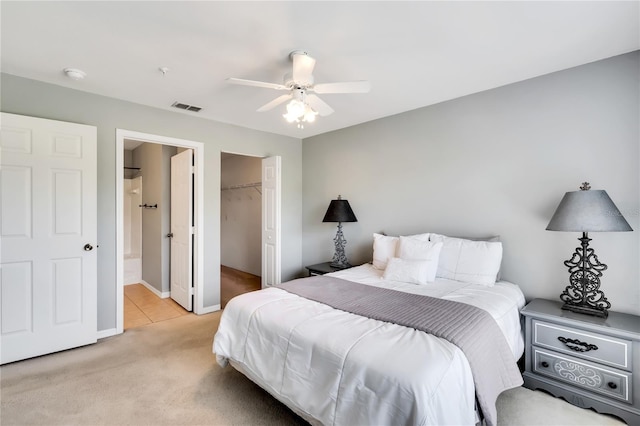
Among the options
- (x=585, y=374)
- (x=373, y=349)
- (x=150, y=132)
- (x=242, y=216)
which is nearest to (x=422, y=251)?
(x=585, y=374)

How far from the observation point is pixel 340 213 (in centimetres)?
388

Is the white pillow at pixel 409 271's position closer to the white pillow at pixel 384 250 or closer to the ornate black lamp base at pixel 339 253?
the white pillow at pixel 384 250

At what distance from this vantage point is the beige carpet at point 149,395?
192 cm

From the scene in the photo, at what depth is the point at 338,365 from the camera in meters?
1.48

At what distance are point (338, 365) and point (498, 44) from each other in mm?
2389

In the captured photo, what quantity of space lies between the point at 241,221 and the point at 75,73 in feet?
13.4

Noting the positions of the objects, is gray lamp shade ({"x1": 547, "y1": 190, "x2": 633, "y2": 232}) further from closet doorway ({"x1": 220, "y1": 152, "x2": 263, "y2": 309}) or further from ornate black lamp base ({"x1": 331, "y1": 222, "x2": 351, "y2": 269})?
closet doorway ({"x1": 220, "y1": 152, "x2": 263, "y2": 309})

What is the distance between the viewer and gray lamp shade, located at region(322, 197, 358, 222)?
3869 mm

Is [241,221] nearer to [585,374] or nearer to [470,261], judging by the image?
[470,261]

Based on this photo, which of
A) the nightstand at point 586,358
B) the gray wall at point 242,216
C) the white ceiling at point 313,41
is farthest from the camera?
the gray wall at point 242,216

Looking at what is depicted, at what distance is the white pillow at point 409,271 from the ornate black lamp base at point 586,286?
3.36 feet

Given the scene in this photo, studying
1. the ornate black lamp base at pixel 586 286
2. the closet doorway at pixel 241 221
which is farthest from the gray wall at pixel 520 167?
the closet doorway at pixel 241 221

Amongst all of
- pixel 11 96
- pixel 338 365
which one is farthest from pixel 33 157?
pixel 338 365

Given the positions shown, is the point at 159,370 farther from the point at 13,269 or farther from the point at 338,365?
the point at 338,365
